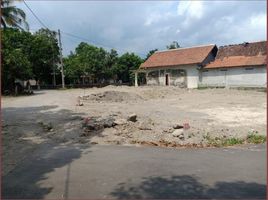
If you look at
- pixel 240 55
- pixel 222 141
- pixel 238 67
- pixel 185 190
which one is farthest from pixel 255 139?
pixel 240 55

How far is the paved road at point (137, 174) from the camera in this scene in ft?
24.7

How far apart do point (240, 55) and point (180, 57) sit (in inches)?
320

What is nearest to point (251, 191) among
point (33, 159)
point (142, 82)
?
point (33, 159)

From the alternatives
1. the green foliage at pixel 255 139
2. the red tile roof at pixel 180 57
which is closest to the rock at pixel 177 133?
the green foliage at pixel 255 139

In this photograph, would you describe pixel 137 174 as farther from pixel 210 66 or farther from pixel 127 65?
pixel 127 65

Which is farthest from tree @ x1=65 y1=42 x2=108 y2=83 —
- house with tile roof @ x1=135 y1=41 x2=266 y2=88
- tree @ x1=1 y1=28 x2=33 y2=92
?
tree @ x1=1 y1=28 x2=33 y2=92

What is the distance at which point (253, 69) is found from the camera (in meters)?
40.5

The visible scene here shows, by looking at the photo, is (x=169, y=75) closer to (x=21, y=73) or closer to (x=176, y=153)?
(x=21, y=73)

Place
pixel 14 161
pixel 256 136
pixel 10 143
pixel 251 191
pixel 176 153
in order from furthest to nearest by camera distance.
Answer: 1. pixel 256 136
2. pixel 10 143
3. pixel 176 153
4. pixel 14 161
5. pixel 251 191

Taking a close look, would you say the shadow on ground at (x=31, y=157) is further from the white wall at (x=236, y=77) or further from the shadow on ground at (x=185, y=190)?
the white wall at (x=236, y=77)

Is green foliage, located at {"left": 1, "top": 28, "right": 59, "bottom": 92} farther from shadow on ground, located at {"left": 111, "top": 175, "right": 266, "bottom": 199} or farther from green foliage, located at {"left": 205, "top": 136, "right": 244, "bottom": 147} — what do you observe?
shadow on ground, located at {"left": 111, "top": 175, "right": 266, "bottom": 199}

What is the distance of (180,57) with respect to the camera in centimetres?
4903

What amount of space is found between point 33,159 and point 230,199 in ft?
19.4

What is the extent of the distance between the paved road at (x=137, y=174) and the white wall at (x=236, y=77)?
96.0ft
